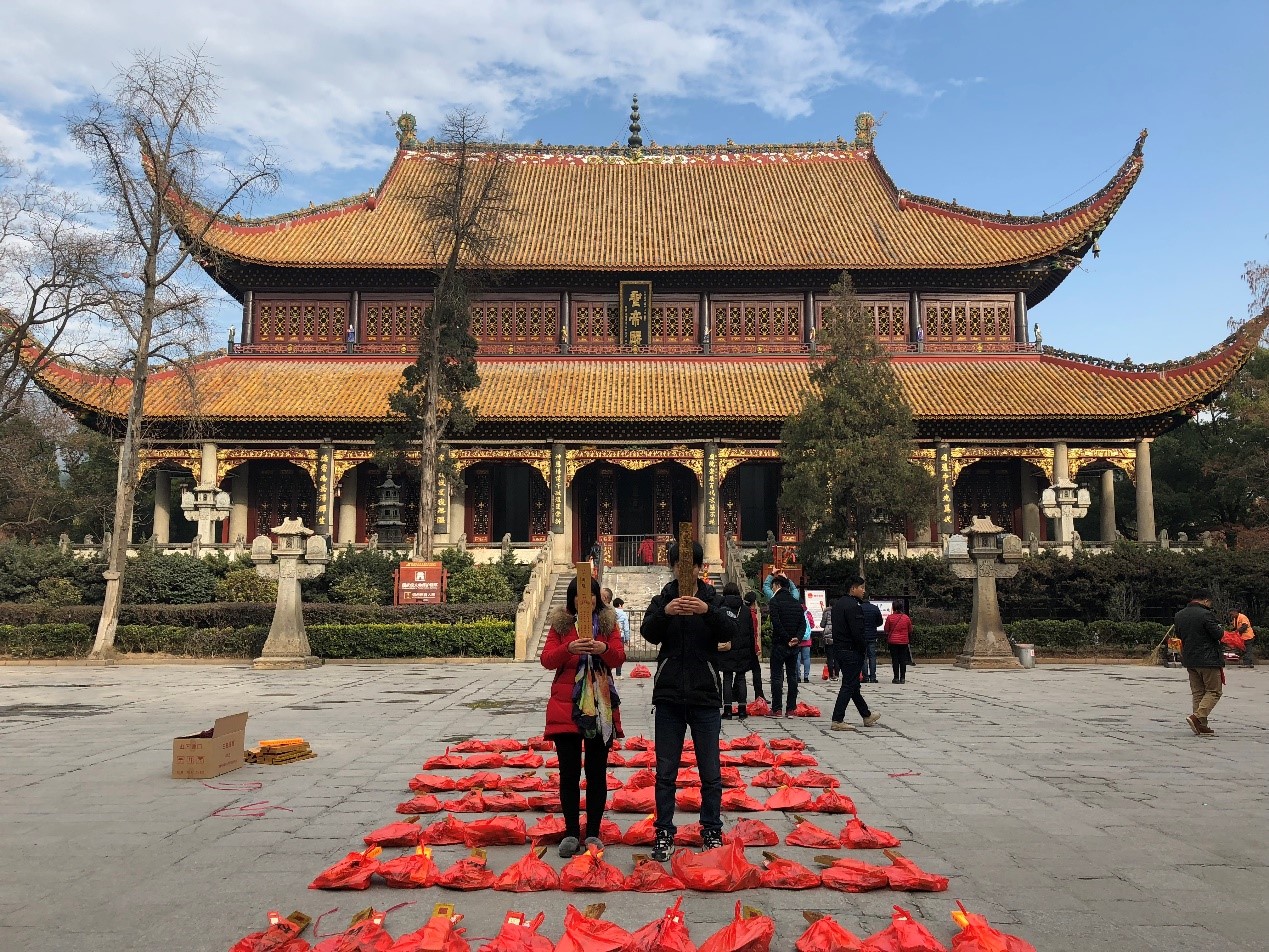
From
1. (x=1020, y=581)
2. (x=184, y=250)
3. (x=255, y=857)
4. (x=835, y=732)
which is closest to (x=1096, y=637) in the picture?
(x=1020, y=581)

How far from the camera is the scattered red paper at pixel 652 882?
4.23m

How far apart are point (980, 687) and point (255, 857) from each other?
11434mm

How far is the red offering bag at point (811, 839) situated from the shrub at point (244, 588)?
18.1 metres

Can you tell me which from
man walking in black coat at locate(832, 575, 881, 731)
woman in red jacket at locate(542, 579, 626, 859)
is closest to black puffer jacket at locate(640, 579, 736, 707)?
woman in red jacket at locate(542, 579, 626, 859)

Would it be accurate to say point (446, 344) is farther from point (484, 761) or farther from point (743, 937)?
point (743, 937)

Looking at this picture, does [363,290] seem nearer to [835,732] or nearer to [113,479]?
[113,479]

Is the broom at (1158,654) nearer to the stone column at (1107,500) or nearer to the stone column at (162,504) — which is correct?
the stone column at (1107,500)

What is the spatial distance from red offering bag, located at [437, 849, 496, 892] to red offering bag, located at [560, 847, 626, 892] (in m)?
0.35

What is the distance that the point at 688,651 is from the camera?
5000mm

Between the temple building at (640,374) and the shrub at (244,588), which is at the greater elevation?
the temple building at (640,374)

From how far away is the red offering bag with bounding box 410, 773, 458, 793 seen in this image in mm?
6289

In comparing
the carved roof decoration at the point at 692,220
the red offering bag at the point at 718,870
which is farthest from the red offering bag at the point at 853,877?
the carved roof decoration at the point at 692,220

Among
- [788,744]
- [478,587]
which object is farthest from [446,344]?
[788,744]

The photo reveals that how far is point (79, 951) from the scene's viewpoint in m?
3.54
